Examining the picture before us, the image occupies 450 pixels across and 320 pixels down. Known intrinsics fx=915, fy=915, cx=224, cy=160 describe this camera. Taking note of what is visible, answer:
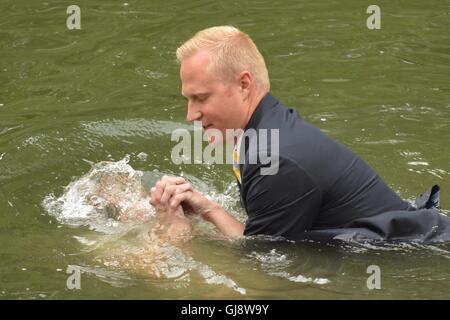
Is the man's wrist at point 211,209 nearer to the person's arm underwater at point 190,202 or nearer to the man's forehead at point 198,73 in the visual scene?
the person's arm underwater at point 190,202

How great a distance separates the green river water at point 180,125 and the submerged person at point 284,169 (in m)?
0.19

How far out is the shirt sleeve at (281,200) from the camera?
436 centimetres

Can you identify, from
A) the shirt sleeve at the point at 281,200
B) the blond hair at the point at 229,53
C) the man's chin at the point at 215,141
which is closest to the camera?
the shirt sleeve at the point at 281,200

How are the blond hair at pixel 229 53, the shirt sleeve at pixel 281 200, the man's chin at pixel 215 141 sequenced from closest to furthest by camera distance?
the shirt sleeve at pixel 281 200 → the blond hair at pixel 229 53 → the man's chin at pixel 215 141

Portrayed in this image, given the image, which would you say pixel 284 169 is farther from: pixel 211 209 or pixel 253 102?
pixel 211 209

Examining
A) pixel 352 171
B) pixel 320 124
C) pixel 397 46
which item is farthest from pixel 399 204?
pixel 397 46

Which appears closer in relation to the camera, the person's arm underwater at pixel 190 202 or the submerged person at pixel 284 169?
the submerged person at pixel 284 169

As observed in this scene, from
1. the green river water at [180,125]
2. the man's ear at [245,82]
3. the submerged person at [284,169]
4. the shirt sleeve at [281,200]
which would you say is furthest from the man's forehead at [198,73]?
the green river water at [180,125]

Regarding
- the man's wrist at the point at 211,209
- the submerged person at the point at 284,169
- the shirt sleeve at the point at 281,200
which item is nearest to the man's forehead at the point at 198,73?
the submerged person at the point at 284,169

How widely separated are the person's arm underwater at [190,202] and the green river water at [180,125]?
122 millimetres

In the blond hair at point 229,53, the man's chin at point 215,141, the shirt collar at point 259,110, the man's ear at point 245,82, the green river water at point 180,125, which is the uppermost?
the blond hair at point 229,53

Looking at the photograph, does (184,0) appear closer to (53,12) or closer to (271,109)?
(53,12)

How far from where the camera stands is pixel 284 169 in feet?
14.2

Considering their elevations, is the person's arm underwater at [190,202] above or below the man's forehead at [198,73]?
below
